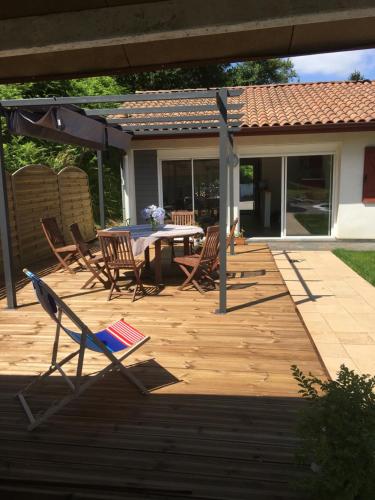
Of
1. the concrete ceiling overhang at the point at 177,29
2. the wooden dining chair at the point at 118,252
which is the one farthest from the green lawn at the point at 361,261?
the concrete ceiling overhang at the point at 177,29

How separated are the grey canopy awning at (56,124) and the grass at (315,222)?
20.1 ft

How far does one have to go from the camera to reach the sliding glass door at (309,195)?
1113cm

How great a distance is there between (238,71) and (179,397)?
28844 mm

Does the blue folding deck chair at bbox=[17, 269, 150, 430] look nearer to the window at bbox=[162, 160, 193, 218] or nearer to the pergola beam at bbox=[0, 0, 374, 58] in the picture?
the pergola beam at bbox=[0, 0, 374, 58]

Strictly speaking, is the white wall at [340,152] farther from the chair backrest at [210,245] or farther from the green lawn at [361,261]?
the chair backrest at [210,245]

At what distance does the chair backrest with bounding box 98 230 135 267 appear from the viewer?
18.4ft

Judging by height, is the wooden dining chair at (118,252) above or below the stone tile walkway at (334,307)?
above

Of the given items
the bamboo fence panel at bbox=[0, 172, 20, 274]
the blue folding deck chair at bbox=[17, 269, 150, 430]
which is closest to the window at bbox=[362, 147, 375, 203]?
the bamboo fence panel at bbox=[0, 172, 20, 274]

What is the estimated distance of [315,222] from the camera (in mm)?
11438

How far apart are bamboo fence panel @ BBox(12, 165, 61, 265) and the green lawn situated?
6404 mm

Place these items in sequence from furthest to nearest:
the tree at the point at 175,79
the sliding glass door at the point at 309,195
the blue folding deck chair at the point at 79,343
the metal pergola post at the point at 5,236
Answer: the tree at the point at 175,79
the sliding glass door at the point at 309,195
the metal pergola post at the point at 5,236
the blue folding deck chair at the point at 79,343

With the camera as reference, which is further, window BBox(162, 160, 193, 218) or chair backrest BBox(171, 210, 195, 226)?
window BBox(162, 160, 193, 218)

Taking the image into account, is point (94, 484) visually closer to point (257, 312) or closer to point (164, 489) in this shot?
point (164, 489)

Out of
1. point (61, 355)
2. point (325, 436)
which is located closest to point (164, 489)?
point (325, 436)
